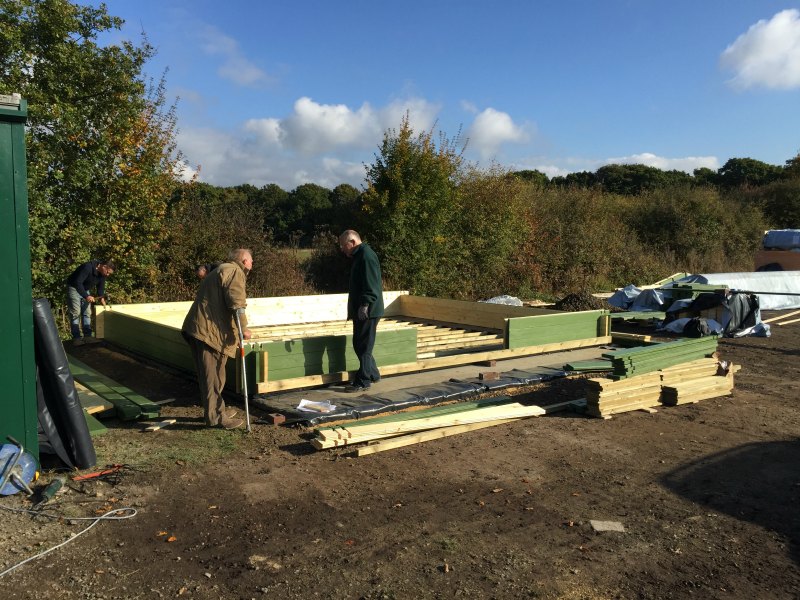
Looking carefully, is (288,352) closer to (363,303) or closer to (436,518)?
(363,303)

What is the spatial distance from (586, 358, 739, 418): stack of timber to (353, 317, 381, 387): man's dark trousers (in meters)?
2.29

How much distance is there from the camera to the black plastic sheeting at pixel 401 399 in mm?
5875

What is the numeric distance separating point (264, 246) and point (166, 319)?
4.52 metres

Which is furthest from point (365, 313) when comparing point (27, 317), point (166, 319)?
point (166, 319)

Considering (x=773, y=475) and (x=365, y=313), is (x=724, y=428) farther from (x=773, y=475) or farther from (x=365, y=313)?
(x=365, y=313)

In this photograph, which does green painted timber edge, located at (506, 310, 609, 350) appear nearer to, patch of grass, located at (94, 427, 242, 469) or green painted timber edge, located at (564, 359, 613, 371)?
green painted timber edge, located at (564, 359, 613, 371)

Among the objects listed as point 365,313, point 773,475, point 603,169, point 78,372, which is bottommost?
point 773,475

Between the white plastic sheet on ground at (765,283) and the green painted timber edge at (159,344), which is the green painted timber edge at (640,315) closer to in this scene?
the white plastic sheet on ground at (765,283)

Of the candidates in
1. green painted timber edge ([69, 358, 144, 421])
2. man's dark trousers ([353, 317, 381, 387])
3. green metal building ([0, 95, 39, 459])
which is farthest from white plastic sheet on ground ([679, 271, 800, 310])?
green metal building ([0, 95, 39, 459])

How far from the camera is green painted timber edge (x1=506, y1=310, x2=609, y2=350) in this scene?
866 cm

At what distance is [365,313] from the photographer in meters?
6.53

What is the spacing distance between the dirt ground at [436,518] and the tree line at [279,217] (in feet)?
20.9

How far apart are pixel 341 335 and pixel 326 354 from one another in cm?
35

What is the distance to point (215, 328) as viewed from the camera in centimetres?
559
